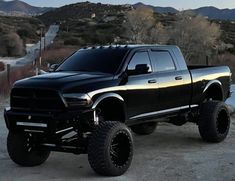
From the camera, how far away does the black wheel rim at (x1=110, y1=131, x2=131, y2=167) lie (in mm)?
8359

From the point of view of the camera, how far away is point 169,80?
998 centimetres

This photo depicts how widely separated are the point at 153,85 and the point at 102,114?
1.13 meters

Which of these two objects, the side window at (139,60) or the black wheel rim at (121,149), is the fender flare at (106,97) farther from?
the side window at (139,60)

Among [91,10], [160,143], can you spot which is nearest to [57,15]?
[91,10]

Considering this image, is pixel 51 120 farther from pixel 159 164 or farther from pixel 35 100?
pixel 159 164

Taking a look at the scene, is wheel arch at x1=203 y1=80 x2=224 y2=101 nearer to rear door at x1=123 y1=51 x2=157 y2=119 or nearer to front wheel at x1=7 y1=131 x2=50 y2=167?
rear door at x1=123 y1=51 x2=157 y2=119

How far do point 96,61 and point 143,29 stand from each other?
6732cm

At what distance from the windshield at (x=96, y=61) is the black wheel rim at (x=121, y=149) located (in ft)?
3.77

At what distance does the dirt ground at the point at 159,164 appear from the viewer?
8.27 meters

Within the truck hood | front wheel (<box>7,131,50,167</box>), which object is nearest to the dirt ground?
front wheel (<box>7,131,50,167</box>)

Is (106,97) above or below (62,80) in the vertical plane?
below

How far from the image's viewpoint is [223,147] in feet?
34.8

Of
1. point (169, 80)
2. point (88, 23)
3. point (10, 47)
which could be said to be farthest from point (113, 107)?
point (88, 23)

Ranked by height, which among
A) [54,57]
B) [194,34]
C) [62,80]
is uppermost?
[62,80]
